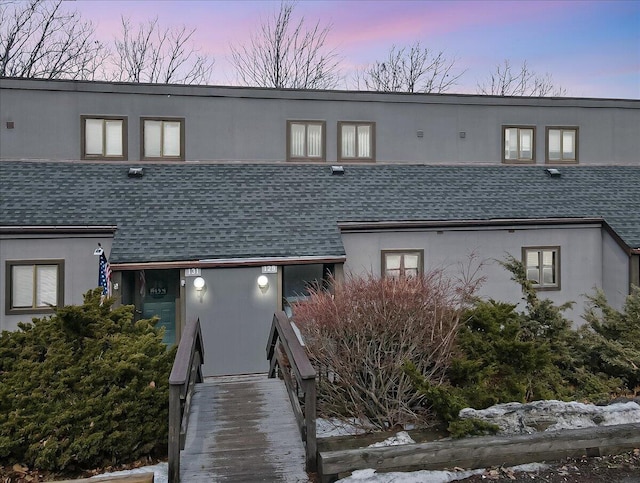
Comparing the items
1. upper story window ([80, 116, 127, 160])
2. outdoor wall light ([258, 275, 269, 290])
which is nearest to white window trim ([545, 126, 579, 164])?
outdoor wall light ([258, 275, 269, 290])

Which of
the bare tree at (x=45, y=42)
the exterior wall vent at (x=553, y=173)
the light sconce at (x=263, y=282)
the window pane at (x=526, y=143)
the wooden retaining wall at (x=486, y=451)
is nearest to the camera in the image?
the wooden retaining wall at (x=486, y=451)

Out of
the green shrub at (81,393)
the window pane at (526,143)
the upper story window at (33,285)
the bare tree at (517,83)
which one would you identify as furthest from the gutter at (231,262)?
the bare tree at (517,83)

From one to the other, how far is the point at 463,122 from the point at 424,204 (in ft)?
12.1

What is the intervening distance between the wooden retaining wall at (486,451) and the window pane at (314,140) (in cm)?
1037

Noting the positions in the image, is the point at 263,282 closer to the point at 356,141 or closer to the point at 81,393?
the point at 356,141

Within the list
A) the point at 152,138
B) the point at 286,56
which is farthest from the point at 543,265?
the point at 286,56

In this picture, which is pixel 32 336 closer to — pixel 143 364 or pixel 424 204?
pixel 143 364

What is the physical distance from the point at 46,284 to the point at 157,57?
79.2ft

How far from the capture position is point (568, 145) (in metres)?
15.6

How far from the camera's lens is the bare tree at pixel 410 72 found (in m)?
34.1

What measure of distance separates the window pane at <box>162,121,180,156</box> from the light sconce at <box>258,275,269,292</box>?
482 centimetres

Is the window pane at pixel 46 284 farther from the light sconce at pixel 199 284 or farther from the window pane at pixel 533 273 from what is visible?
the window pane at pixel 533 273

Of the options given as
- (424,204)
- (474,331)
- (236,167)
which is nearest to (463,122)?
(424,204)

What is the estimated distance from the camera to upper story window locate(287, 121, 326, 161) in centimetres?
1405
